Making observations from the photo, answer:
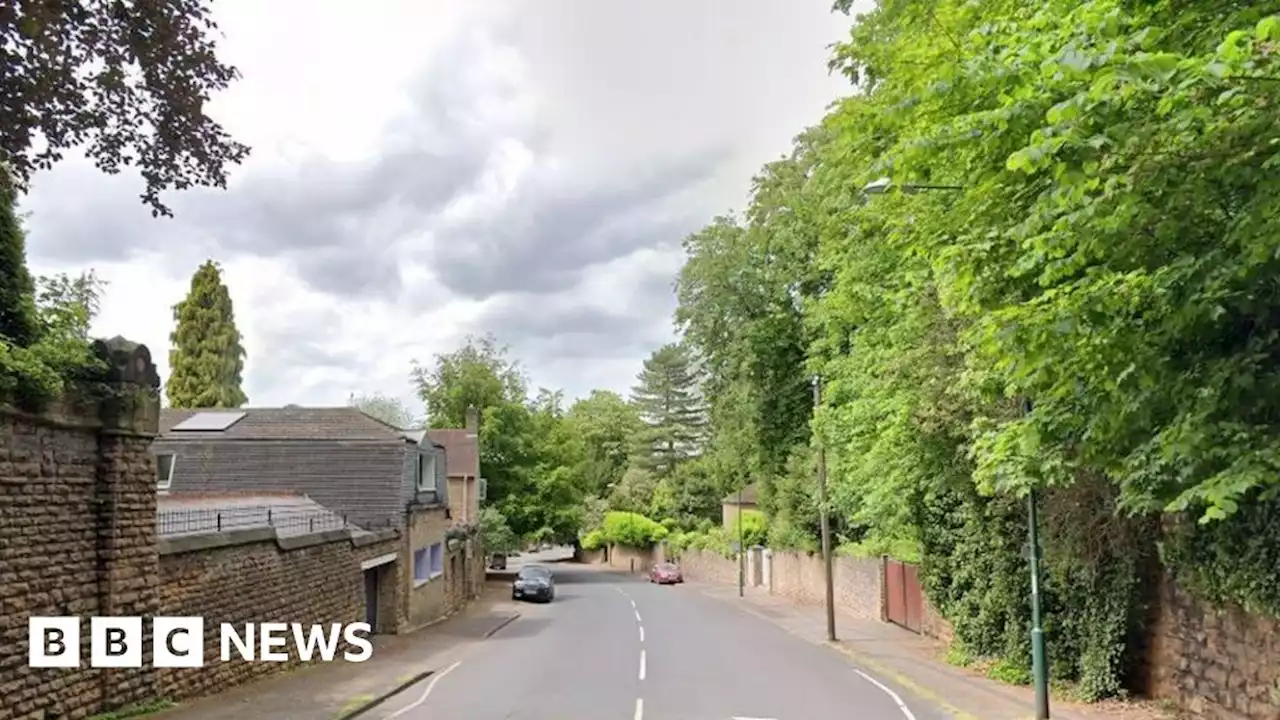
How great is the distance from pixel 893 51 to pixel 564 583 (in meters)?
50.4

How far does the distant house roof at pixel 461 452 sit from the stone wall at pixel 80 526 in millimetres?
38337

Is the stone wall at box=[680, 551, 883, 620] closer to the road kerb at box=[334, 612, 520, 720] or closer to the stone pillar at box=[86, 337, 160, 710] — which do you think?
the road kerb at box=[334, 612, 520, 720]

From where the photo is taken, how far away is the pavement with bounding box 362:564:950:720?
14914 mm

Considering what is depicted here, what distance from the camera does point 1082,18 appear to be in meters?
7.55

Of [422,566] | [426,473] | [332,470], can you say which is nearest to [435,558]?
[422,566]

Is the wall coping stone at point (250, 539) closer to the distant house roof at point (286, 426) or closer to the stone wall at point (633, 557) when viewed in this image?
the distant house roof at point (286, 426)

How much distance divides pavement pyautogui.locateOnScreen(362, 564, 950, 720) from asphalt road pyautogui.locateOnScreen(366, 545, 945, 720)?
0.08 feet

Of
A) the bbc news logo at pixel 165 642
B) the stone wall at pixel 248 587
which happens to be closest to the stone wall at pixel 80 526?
the bbc news logo at pixel 165 642

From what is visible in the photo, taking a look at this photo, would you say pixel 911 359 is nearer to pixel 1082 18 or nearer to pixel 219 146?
pixel 1082 18

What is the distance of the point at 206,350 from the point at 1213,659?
6001 centimetres

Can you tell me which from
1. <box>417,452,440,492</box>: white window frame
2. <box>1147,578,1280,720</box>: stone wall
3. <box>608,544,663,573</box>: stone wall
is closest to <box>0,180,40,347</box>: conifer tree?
<box>1147,578,1280,720</box>: stone wall

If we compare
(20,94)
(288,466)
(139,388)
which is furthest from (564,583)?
(20,94)

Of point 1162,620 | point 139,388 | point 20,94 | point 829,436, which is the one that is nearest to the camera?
point 20,94

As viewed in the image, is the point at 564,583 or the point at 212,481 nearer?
the point at 212,481
